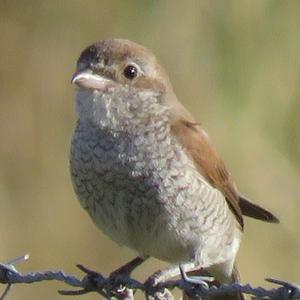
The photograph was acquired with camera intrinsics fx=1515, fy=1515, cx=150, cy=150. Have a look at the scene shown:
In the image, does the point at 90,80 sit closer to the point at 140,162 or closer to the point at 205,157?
the point at 140,162

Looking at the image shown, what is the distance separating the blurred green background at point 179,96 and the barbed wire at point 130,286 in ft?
8.36

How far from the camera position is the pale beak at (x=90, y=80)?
6356mm

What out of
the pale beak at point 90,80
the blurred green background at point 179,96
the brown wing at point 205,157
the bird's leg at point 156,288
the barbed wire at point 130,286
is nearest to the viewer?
the barbed wire at point 130,286

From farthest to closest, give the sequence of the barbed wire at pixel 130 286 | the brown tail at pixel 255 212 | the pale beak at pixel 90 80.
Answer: the brown tail at pixel 255 212 → the pale beak at pixel 90 80 → the barbed wire at pixel 130 286

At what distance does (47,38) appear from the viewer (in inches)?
372

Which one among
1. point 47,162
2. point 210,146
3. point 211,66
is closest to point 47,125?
point 47,162

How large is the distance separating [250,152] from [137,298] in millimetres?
1113

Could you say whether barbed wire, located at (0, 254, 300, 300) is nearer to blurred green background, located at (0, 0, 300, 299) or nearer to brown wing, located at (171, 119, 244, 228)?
brown wing, located at (171, 119, 244, 228)

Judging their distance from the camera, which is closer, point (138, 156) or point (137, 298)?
point (138, 156)

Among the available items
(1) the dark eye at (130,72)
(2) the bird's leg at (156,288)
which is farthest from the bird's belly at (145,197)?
(1) the dark eye at (130,72)

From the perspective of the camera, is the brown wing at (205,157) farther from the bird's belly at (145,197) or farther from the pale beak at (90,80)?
the pale beak at (90,80)

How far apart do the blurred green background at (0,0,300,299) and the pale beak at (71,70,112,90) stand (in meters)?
2.46

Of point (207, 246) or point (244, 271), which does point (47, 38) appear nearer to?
point (244, 271)

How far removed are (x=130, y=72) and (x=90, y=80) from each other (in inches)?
9.8
